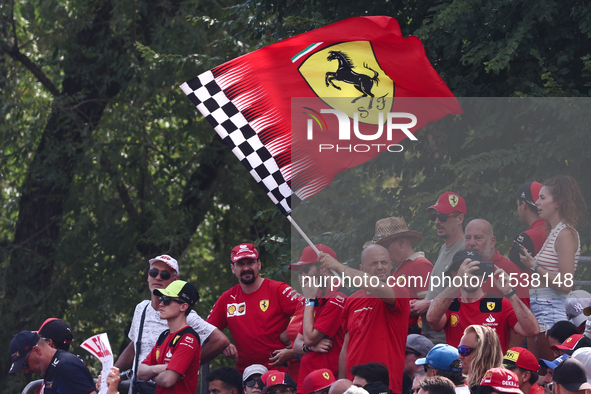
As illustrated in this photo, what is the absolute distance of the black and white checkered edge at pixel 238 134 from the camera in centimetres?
648

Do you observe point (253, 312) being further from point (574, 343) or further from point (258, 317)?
point (574, 343)

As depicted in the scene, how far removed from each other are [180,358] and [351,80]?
2.74 m

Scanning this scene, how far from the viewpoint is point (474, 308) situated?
235 inches

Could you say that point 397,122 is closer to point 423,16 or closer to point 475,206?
point 475,206

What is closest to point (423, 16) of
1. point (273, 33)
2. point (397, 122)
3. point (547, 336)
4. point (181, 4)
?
point (273, 33)

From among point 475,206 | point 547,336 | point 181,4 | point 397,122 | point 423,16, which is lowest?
point 547,336

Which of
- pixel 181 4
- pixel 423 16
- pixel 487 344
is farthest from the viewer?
pixel 181 4

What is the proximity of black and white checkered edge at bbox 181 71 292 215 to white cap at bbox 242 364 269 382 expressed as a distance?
53.3 inches

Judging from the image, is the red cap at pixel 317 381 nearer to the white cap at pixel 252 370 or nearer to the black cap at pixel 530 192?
the white cap at pixel 252 370

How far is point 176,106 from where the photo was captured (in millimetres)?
13633

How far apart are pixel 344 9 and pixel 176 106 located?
5.07 m

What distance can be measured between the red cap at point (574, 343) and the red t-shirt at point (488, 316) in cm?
51

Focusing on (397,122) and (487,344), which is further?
(397,122)

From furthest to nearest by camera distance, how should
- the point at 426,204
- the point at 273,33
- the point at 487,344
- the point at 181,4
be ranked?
the point at 181,4, the point at 273,33, the point at 426,204, the point at 487,344
